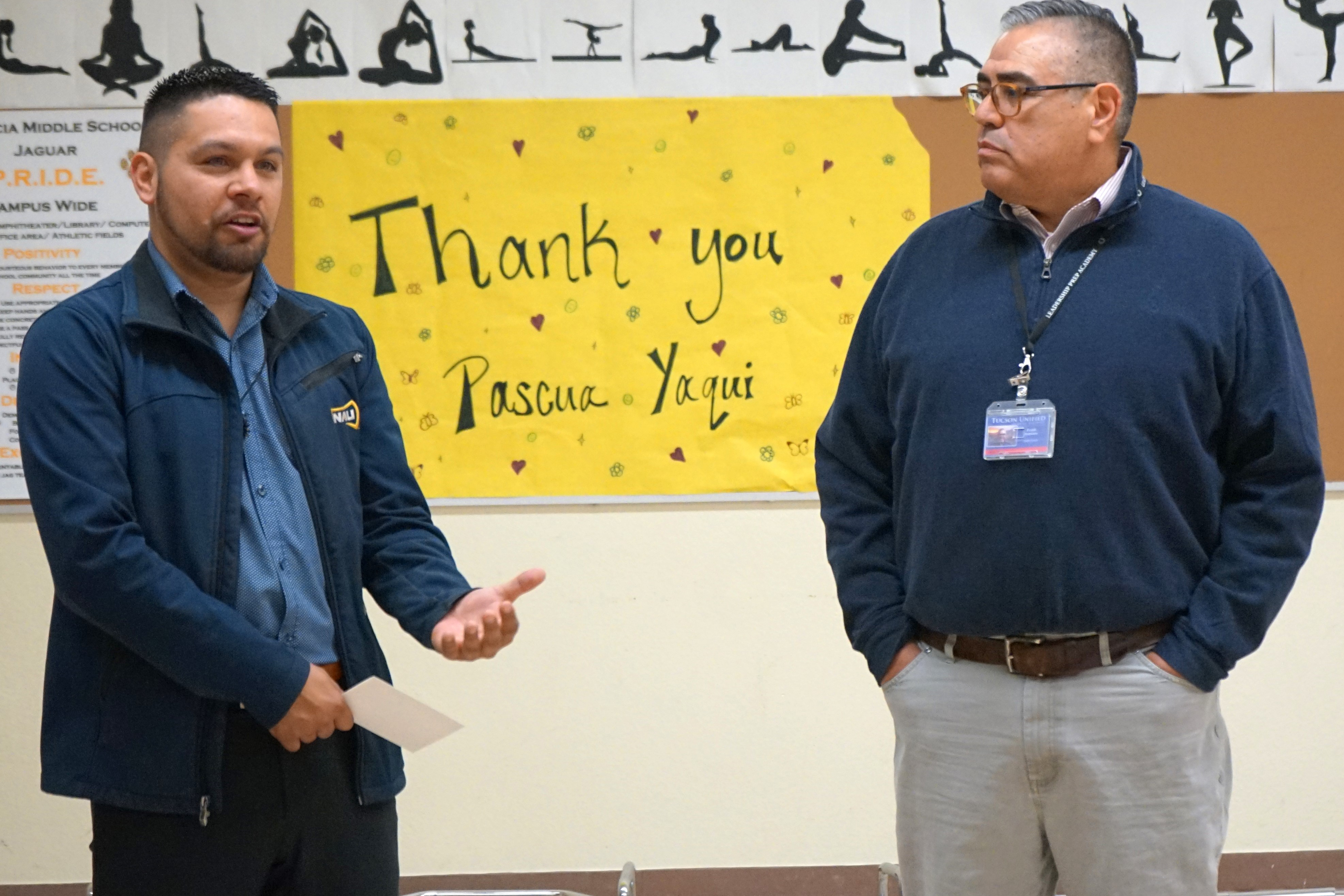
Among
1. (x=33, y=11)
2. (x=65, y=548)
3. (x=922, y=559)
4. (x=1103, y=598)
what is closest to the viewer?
(x=65, y=548)

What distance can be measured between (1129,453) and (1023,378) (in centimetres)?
18

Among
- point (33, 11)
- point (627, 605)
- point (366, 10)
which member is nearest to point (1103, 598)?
point (627, 605)

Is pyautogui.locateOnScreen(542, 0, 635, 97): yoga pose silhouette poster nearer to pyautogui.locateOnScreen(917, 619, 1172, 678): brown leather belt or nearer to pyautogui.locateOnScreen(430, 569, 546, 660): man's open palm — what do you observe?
pyautogui.locateOnScreen(430, 569, 546, 660): man's open palm

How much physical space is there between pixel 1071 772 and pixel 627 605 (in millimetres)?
1631

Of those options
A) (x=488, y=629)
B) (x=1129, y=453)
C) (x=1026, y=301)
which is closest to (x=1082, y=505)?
(x=1129, y=453)

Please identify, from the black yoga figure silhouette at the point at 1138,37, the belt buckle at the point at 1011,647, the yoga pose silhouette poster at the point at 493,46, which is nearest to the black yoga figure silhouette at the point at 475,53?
the yoga pose silhouette poster at the point at 493,46

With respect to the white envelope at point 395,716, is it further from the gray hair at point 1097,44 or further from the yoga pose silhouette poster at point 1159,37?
the yoga pose silhouette poster at point 1159,37

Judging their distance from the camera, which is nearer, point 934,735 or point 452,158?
point 934,735

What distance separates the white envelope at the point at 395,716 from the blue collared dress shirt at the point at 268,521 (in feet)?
0.39

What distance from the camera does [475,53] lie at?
319cm

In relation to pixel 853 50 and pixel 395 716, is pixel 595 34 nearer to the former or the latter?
pixel 853 50

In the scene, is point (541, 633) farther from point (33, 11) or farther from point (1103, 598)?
point (33, 11)

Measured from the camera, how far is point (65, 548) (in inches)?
61.4

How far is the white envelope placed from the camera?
1629 millimetres
